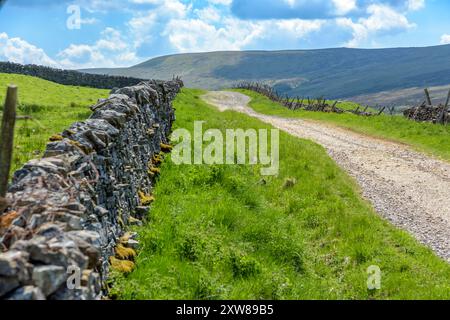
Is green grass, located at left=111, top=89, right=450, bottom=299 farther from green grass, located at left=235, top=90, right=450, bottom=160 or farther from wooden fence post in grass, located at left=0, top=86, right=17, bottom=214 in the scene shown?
green grass, located at left=235, top=90, right=450, bottom=160

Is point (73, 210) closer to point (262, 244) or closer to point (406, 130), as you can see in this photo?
point (262, 244)

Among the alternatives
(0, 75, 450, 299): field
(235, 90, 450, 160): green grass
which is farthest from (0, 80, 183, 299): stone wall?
(235, 90, 450, 160): green grass

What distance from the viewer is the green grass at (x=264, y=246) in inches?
301

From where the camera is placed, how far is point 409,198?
16078 mm

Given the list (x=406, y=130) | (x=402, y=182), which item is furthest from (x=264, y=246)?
(x=406, y=130)

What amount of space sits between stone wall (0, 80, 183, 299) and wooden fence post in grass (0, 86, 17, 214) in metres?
0.22

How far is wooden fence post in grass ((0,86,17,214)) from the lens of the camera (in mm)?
5172

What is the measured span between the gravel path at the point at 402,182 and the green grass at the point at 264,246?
34.1 inches

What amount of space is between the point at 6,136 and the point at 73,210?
47.1 inches

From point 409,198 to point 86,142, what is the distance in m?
Answer: 12.1

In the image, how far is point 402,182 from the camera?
1816 cm
